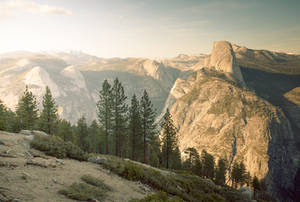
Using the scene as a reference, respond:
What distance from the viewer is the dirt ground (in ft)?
26.4

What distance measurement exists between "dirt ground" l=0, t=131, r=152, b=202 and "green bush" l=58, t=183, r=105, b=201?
0.31m

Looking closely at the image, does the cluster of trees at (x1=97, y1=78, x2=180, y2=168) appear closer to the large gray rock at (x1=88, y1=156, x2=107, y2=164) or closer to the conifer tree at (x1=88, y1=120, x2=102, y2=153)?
the conifer tree at (x1=88, y1=120, x2=102, y2=153)

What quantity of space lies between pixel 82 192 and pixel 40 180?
2.63 m

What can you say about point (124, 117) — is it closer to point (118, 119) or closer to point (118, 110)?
point (118, 119)

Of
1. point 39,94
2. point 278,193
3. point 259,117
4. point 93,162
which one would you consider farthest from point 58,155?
point 39,94

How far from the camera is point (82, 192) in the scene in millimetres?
9688

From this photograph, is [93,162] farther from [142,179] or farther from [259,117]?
[259,117]

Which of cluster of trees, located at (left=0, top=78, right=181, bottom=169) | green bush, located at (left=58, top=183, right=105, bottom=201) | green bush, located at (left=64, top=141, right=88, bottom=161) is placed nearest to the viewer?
green bush, located at (left=58, top=183, right=105, bottom=201)

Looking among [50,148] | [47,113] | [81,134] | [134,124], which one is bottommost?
[81,134]

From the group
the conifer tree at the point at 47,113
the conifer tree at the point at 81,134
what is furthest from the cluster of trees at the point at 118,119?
the conifer tree at the point at 81,134

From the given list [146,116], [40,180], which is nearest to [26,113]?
[146,116]

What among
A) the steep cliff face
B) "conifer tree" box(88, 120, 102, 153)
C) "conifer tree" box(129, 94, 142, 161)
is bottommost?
the steep cliff face

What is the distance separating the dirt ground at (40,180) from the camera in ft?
26.4

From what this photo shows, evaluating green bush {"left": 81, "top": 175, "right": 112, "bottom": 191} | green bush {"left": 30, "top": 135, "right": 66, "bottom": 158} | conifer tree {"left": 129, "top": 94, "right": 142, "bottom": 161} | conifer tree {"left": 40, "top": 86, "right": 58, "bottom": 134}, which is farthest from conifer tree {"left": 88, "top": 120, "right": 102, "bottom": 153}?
green bush {"left": 81, "top": 175, "right": 112, "bottom": 191}
